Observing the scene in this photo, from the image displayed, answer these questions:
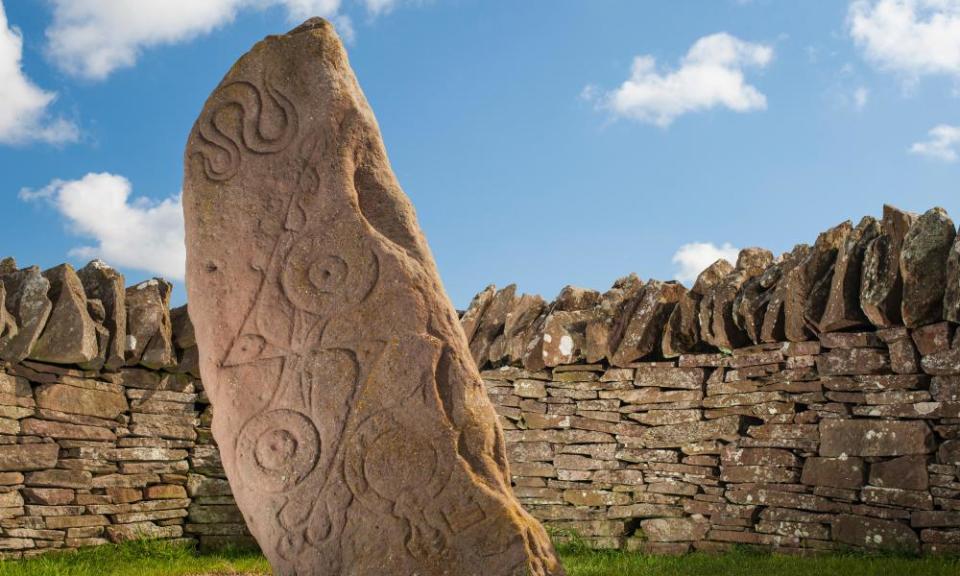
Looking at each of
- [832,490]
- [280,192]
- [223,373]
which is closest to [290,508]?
[223,373]

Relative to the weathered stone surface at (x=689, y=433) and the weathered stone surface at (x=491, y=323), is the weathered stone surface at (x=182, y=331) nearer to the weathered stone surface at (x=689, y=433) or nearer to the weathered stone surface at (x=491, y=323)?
the weathered stone surface at (x=491, y=323)

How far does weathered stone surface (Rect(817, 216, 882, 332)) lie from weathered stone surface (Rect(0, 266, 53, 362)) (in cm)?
629

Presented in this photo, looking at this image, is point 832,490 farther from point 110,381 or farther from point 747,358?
point 110,381

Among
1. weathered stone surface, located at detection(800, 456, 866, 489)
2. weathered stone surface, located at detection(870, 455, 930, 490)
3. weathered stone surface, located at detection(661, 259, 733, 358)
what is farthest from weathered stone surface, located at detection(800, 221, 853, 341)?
weathered stone surface, located at detection(870, 455, 930, 490)

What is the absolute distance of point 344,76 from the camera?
16.2 feet

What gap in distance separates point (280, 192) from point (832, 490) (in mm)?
4979

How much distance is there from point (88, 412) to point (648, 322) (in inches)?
196

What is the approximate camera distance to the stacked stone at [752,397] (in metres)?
6.58

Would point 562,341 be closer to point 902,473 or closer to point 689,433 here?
point 689,433

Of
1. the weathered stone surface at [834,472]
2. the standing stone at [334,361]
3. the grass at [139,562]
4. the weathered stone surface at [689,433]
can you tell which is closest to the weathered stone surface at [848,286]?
the weathered stone surface at [834,472]

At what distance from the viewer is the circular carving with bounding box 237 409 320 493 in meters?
4.26

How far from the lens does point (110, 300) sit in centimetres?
774

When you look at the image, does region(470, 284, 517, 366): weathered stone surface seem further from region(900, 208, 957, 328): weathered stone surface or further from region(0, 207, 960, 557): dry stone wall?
region(900, 208, 957, 328): weathered stone surface

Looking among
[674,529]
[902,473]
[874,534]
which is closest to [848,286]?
[902,473]
